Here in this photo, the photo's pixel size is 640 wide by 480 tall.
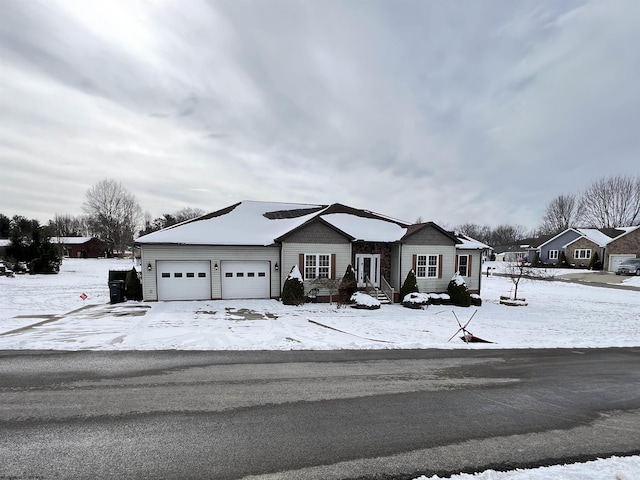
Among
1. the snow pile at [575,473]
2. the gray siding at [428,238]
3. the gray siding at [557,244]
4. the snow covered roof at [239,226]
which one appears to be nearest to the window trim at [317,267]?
the snow covered roof at [239,226]

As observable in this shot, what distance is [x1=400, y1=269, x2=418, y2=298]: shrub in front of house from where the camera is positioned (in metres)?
17.8

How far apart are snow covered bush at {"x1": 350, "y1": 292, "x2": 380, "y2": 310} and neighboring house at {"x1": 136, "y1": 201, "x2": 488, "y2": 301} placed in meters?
1.90

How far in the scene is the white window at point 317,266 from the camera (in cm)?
1752

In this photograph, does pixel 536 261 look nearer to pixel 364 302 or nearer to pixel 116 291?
pixel 364 302

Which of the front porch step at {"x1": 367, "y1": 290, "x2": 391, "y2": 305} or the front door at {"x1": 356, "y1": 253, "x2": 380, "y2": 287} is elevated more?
the front door at {"x1": 356, "y1": 253, "x2": 380, "y2": 287}

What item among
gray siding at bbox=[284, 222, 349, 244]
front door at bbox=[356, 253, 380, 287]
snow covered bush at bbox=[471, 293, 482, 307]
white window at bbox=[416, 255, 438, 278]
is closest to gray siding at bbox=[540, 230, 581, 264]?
snow covered bush at bbox=[471, 293, 482, 307]

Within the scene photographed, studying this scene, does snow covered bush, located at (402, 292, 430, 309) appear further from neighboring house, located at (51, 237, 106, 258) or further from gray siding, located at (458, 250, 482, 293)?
neighboring house, located at (51, 237, 106, 258)

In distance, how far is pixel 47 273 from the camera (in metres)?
31.5

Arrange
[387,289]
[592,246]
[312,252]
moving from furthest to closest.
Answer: [592,246] < [387,289] < [312,252]

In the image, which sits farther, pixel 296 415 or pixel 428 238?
pixel 428 238

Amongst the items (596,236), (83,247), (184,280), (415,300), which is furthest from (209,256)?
(83,247)

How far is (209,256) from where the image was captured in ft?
54.6

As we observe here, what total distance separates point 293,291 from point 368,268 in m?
5.31

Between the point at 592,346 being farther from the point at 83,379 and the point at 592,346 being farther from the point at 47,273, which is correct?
the point at 47,273
